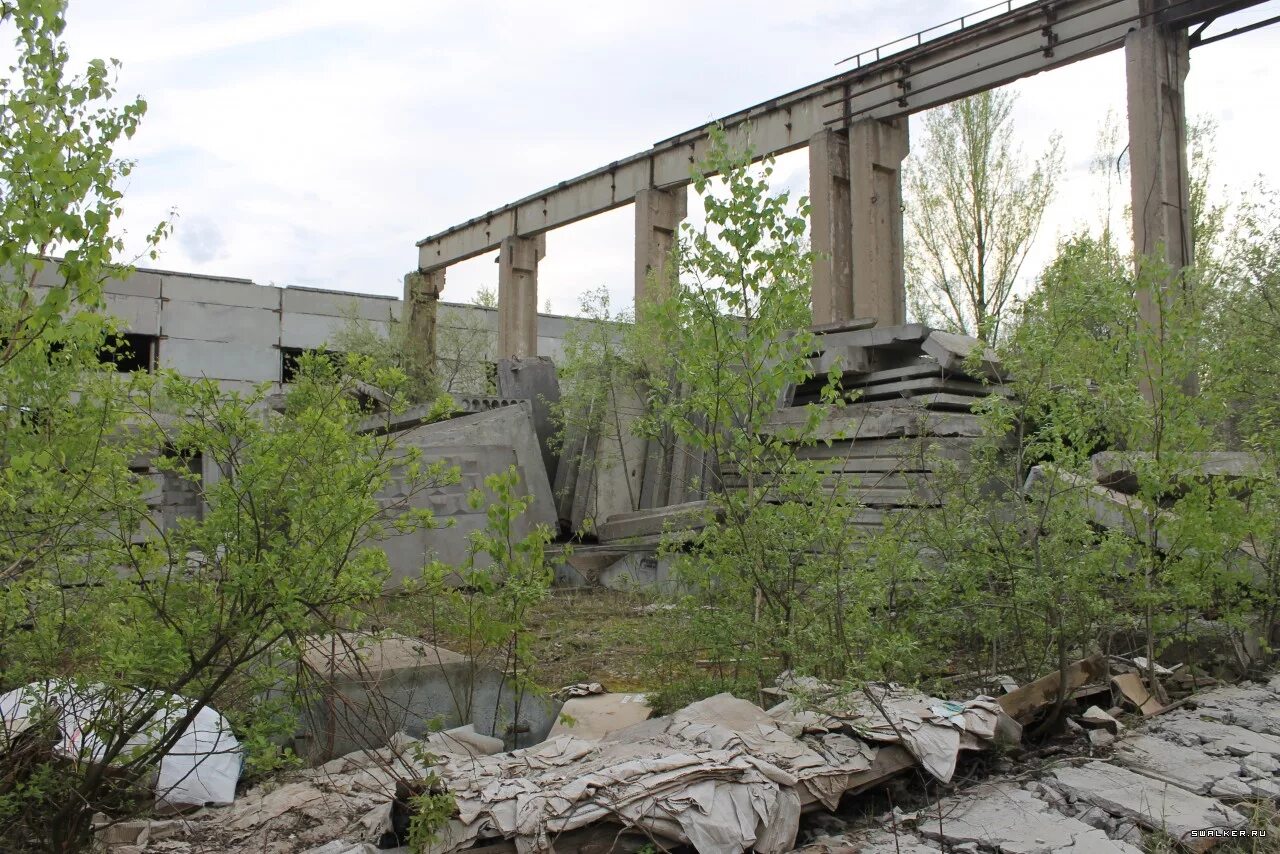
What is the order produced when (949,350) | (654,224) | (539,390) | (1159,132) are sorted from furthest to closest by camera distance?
(654,224) → (539,390) → (1159,132) → (949,350)

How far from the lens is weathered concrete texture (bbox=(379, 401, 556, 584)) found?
9906 millimetres

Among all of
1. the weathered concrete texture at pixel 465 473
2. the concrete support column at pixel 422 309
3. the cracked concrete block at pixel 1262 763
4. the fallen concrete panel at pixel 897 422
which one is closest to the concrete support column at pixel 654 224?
the weathered concrete texture at pixel 465 473

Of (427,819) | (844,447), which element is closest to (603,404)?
(844,447)

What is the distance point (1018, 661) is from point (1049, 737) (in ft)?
2.11

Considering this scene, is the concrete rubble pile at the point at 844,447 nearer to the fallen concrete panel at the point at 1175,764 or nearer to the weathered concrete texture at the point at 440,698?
the weathered concrete texture at the point at 440,698

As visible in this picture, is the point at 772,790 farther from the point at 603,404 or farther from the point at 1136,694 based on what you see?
the point at 603,404

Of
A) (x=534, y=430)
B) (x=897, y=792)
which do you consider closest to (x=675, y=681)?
(x=897, y=792)

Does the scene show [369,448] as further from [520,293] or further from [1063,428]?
[520,293]

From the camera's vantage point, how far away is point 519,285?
18.3m

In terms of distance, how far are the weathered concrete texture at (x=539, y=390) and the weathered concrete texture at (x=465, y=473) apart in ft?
1.90

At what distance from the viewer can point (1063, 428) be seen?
4891 mm

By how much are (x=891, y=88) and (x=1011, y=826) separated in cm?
1102

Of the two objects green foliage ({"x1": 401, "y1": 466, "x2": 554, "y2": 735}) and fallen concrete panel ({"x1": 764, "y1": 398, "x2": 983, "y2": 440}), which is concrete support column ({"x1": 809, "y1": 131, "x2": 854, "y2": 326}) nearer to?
fallen concrete panel ({"x1": 764, "y1": 398, "x2": 983, "y2": 440})

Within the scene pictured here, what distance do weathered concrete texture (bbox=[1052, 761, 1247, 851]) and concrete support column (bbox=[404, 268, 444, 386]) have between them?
1773 cm
